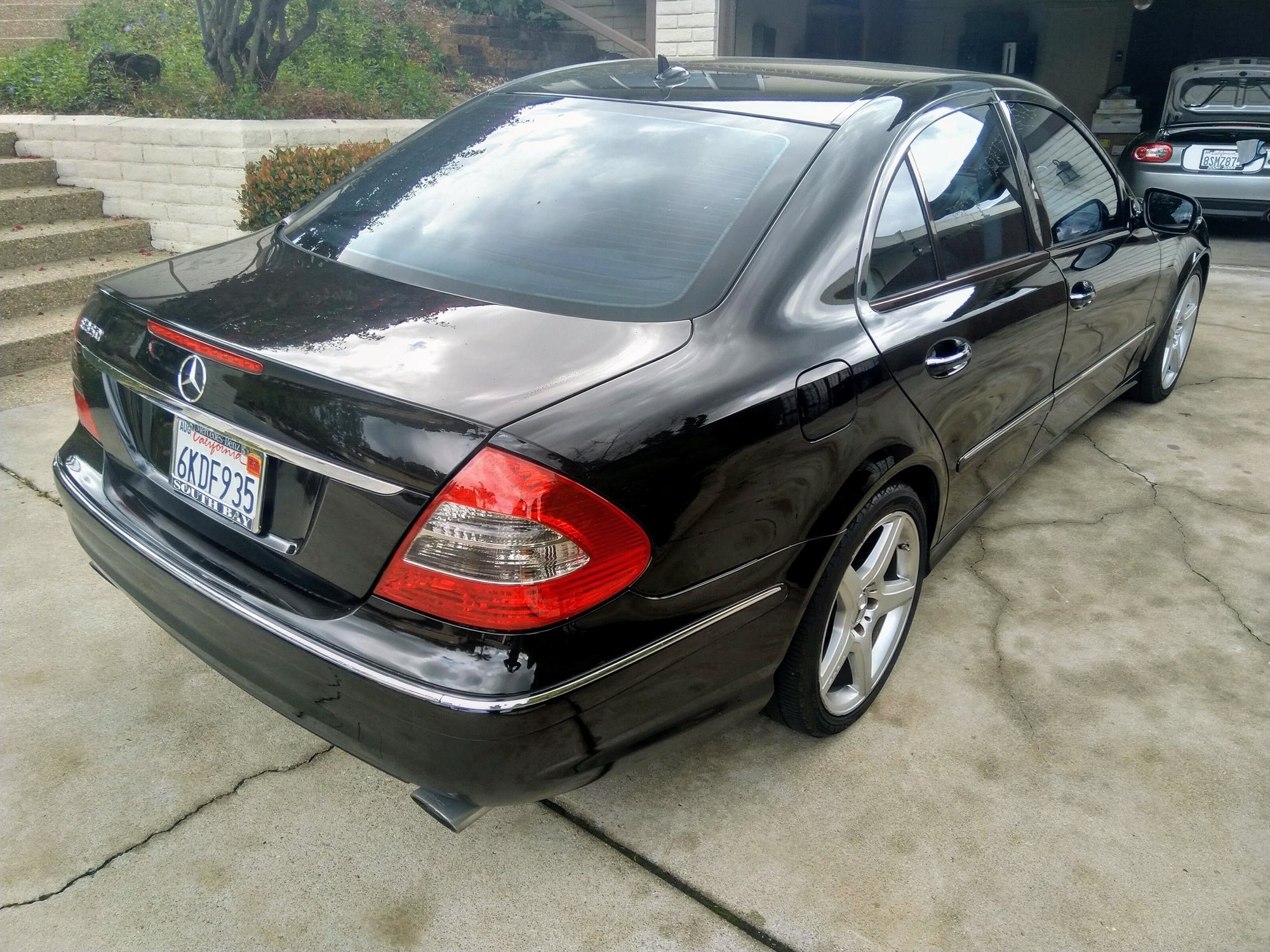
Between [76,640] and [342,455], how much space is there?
1.64m

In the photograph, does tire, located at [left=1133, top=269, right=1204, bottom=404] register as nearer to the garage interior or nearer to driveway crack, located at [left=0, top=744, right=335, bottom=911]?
driveway crack, located at [left=0, top=744, right=335, bottom=911]

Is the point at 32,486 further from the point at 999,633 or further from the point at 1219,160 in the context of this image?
the point at 1219,160

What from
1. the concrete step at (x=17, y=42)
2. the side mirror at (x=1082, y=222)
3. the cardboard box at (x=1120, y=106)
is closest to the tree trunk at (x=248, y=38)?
the concrete step at (x=17, y=42)

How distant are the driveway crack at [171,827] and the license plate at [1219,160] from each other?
30.7 ft

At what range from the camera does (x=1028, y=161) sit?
9.87 feet

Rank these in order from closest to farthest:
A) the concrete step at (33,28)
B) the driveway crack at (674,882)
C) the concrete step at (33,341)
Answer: the driveway crack at (674,882)
the concrete step at (33,341)
the concrete step at (33,28)

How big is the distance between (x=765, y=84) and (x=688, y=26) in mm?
7352

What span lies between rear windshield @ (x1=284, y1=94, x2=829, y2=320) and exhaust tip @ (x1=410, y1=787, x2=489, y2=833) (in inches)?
37.0

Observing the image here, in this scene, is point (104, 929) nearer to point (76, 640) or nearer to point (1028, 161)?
point (76, 640)

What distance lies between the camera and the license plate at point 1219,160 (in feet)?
28.7

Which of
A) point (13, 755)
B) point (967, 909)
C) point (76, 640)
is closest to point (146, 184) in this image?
point (76, 640)

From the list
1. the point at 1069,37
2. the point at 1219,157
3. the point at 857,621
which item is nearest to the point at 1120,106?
the point at 1069,37

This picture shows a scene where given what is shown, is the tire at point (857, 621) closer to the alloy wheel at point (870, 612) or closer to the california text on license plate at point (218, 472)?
the alloy wheel at point (870, 612)

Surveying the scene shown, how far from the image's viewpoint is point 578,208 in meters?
2.28
